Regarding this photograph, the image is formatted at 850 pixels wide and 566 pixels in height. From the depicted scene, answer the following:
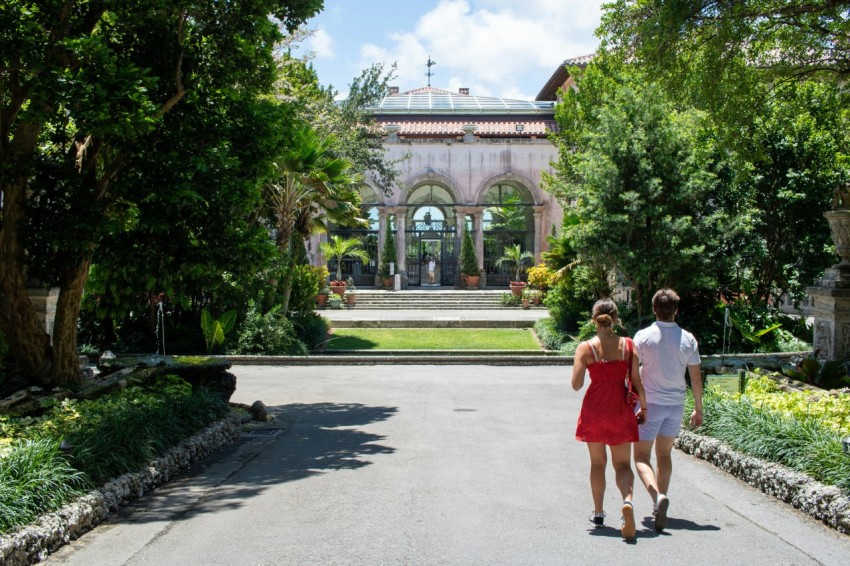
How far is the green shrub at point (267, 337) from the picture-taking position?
716 inches

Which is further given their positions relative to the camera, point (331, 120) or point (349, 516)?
point (331, 120)

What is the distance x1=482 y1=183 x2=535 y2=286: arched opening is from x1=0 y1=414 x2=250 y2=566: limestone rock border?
3041cm

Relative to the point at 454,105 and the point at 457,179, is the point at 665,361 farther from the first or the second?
the point at 454,105

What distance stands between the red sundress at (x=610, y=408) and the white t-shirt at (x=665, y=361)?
0.37m

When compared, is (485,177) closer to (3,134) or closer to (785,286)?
(785,286)

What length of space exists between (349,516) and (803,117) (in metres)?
16.4

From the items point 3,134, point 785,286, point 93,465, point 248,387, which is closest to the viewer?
point 93,465

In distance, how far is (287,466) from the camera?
7766 millimetres

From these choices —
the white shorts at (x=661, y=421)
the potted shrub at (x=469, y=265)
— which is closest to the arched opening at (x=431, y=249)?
the potted shrub at (x=469, y=265)

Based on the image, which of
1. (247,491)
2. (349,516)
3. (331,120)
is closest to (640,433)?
(349,516)

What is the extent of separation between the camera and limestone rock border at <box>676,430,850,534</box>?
5727 mm

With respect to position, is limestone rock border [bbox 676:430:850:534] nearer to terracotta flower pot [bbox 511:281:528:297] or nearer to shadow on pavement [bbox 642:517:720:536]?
shadow on pavement [bbox 642:517:720:536]

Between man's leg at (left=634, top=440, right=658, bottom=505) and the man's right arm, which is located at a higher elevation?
the man's right arm

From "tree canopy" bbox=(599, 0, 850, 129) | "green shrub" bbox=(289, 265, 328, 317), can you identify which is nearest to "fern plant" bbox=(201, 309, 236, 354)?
"green shrub" bbox=(289, 265, 328, 317)
